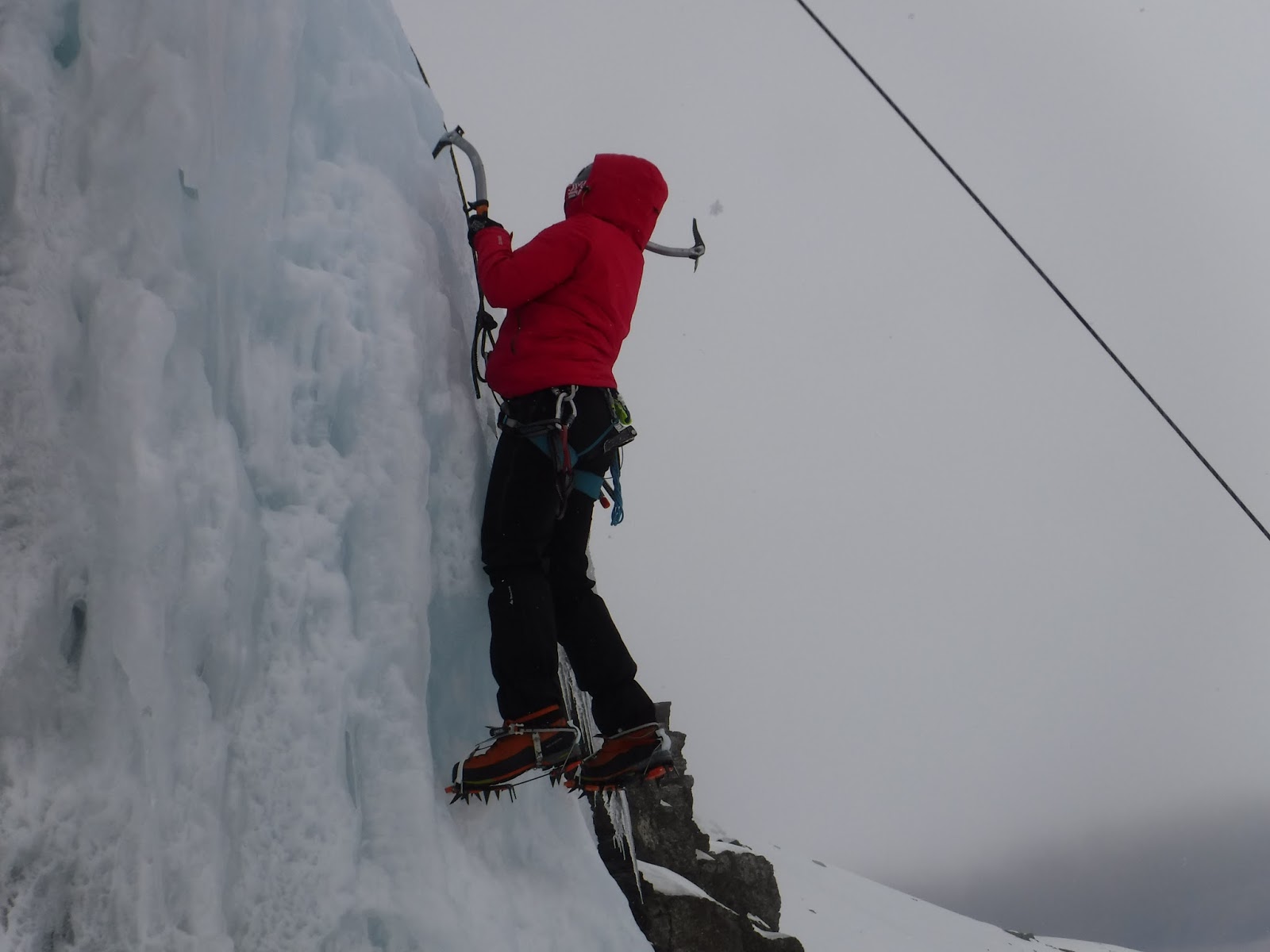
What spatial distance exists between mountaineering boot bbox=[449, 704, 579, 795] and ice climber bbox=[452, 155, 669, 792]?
0.11 m

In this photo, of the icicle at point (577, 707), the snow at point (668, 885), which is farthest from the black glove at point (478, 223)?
the snow at point (668, 885)

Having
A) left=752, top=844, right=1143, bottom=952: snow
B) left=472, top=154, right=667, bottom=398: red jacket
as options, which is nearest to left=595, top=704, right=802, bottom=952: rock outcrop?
left=472, top=154, right=667, bottom=398: red jacket

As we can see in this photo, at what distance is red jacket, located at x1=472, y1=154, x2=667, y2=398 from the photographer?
106 inches

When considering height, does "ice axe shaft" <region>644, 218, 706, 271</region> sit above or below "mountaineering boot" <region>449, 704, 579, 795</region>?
above

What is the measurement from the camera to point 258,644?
7.35ft

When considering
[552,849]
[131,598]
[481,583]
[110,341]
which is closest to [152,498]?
[131,598]

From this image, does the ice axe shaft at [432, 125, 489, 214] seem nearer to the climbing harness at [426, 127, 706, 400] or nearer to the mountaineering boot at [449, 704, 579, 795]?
the climbing harness at [426, 127, 706, 400]

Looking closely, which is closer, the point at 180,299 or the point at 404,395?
the point at 180,299

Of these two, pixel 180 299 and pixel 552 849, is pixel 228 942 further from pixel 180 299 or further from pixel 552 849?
pixel 180 299

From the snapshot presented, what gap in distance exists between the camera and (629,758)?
8.40ft

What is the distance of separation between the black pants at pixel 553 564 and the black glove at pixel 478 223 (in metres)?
0.61

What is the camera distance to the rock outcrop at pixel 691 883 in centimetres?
988

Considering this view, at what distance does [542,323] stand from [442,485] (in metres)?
0.60

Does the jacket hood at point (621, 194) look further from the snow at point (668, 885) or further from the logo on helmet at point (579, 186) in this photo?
the snow at point (668, 885)
